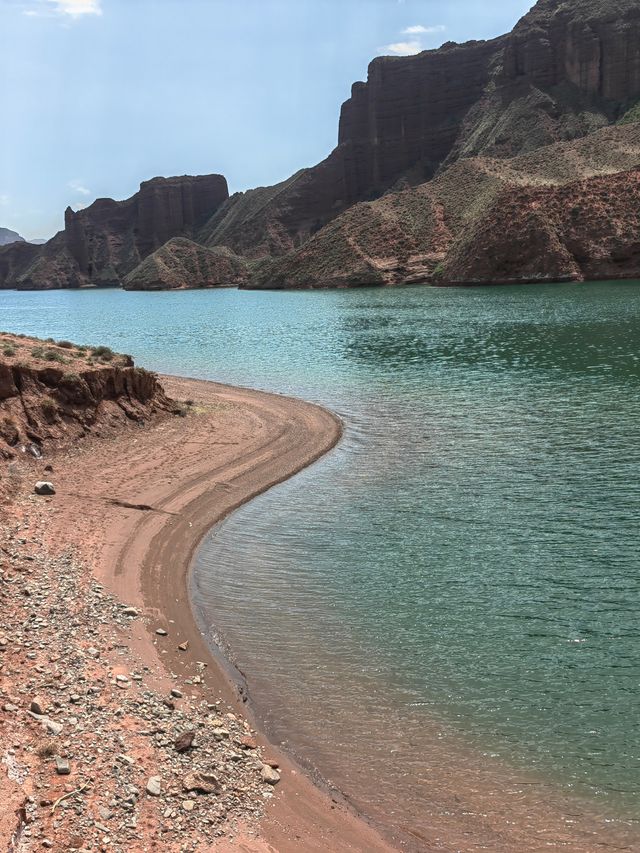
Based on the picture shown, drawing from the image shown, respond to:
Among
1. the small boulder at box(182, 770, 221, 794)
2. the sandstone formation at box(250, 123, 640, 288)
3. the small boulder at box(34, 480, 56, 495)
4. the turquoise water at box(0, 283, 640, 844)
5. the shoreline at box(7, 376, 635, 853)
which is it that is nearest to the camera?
the shoreline at box(7, 376, 635, 853)

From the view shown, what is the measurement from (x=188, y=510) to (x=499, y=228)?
92055 millimetres

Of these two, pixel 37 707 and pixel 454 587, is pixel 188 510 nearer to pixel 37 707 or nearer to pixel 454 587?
pixel 454 587

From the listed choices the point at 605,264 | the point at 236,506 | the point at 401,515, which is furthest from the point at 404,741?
the point at 605,264

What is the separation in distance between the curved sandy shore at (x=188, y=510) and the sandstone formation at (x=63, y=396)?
0.99 m

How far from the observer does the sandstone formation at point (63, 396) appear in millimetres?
22656

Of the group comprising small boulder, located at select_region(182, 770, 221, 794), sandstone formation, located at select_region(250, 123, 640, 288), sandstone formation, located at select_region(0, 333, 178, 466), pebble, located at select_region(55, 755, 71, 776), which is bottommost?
small boulder, located at select_region(182, 770, 221, 794)

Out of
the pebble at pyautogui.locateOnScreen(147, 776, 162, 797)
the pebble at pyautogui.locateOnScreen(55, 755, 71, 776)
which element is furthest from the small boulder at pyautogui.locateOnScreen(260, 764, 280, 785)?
the pebble at pyautogui.locateOnScreen(55, 755, 71, 776)

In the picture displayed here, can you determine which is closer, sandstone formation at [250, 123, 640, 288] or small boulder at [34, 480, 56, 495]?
small boulder at [34, 480, 56, 495]

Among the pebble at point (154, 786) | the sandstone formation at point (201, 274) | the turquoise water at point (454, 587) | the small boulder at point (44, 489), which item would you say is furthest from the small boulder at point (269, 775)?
the sandstone formation at point (201, 274)

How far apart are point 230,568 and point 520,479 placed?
8.25 meters

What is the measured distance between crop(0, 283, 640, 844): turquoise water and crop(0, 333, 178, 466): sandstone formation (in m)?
7.63

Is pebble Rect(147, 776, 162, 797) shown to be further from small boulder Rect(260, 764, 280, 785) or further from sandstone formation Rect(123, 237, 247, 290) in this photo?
sandstone formation Rect(123, 237, 247, 290)

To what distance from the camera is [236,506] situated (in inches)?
759

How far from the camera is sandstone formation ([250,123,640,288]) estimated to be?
95812 mm
